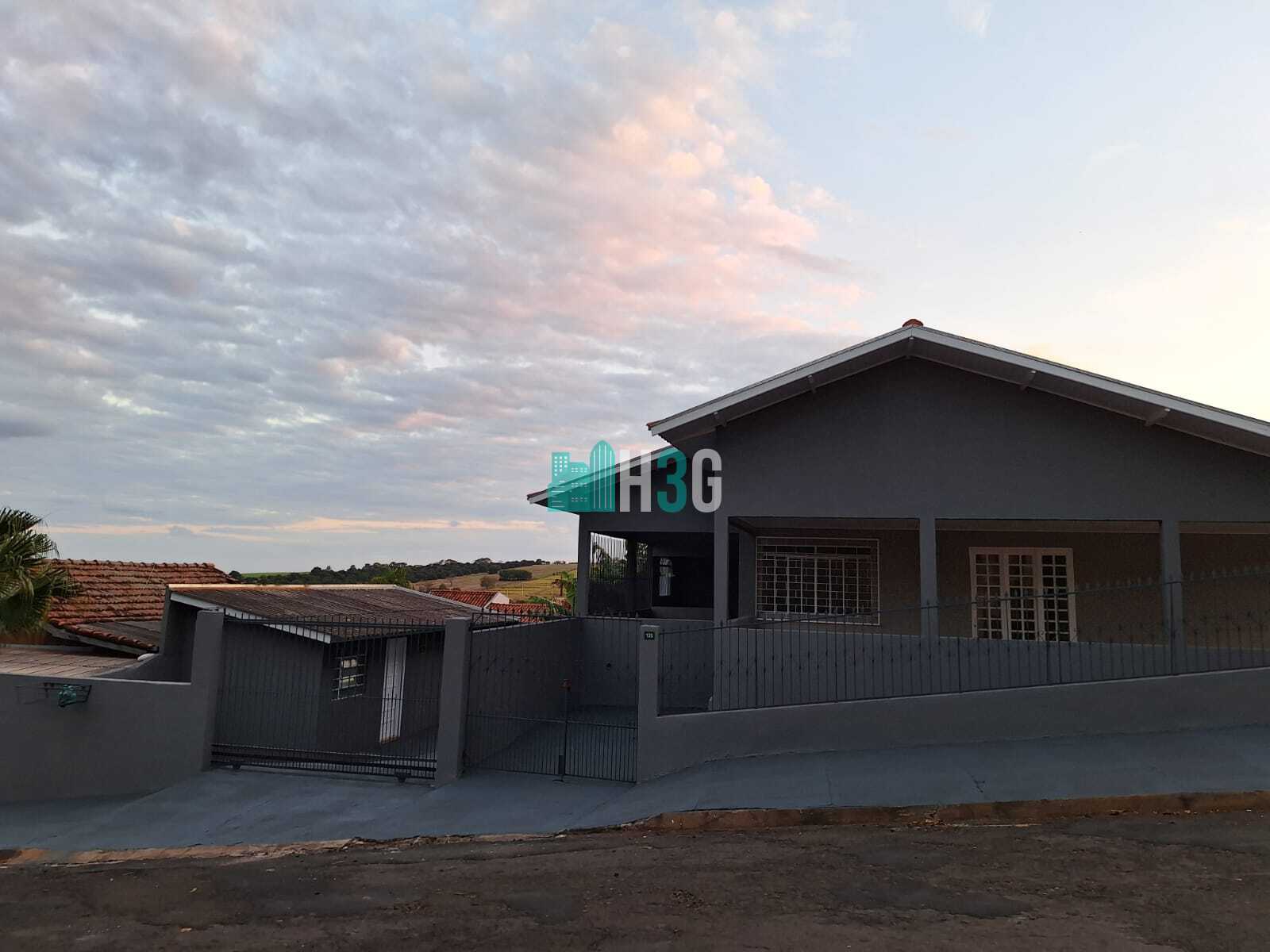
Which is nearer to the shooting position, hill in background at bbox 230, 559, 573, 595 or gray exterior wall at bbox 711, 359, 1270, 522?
gray exterior wall at bbox 711, 359, 1270, 522

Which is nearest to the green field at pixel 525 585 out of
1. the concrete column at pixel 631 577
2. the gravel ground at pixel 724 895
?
the concrete column at pixel 631 577

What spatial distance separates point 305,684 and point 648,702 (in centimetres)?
559

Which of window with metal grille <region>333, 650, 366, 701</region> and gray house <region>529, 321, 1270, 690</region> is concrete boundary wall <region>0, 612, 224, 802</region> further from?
gray house <region>529, 321, 1270, 690</region>

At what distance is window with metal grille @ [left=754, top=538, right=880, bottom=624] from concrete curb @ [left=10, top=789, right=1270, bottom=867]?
6693mm

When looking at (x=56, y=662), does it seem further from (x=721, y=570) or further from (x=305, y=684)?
(x=721, y=570)

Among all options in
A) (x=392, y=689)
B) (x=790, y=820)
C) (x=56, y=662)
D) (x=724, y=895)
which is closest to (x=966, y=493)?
(x=790, y=820)

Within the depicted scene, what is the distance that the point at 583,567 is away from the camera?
16156mm

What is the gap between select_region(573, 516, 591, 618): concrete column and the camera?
16.0 m

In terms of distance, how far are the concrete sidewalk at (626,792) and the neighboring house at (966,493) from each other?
1.84 meters

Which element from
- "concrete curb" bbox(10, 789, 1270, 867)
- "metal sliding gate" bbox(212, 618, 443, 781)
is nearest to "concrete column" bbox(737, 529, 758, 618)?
"metal sliding gate" bbox(212, 618, 443, 781)

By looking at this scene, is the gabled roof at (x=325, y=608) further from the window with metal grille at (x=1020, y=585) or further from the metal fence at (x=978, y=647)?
the window with metal grille at (x=1020, y=585)

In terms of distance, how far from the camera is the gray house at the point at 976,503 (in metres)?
11.4

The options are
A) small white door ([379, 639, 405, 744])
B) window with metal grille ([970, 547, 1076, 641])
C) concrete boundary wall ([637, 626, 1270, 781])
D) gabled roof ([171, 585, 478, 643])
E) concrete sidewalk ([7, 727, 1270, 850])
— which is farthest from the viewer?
window with metal grille ([970, 547, 1076, 641])

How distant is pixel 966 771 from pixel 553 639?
7641mm
